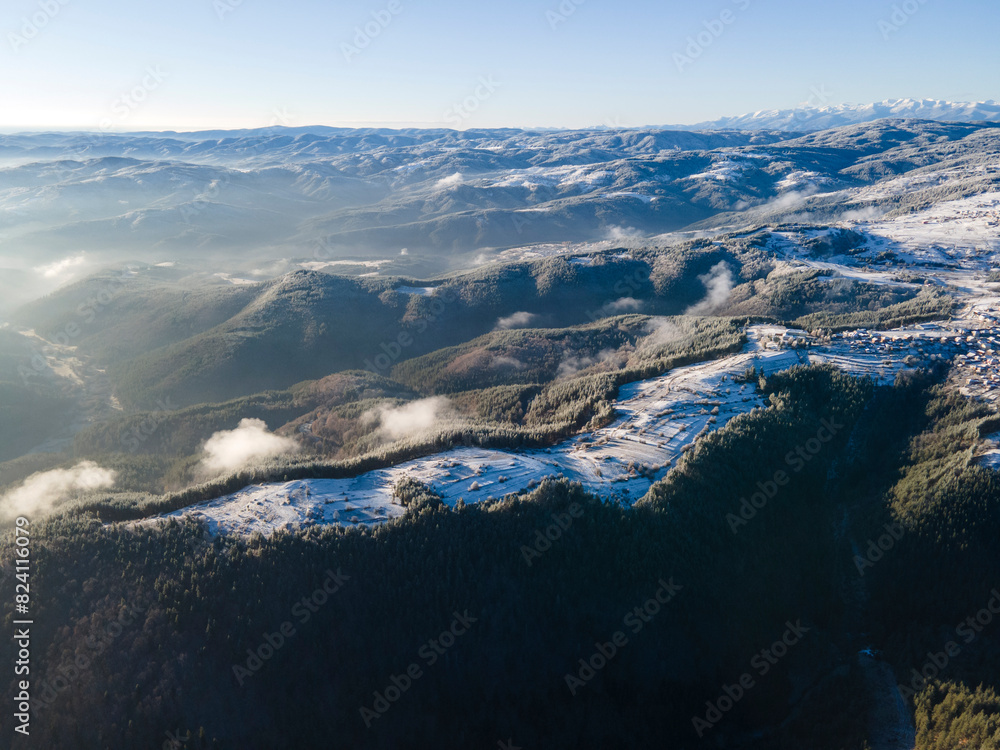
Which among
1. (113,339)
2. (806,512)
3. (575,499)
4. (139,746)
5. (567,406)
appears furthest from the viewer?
(113,339)

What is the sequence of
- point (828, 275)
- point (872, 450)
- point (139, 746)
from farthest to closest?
1. point (828, 275)
2. point (872, 450)
3. point (139, 746)

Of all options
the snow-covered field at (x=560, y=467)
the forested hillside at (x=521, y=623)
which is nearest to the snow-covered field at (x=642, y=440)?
the snow-covered field at (x=560, y=467)

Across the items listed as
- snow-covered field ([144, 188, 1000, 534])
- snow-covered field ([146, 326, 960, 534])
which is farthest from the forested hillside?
snow-covered field ([144, 188, 1000, 534])

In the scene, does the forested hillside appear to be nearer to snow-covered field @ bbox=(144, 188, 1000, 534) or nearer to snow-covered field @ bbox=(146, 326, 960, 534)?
snow-covered field @ bbox=(146, 326, 960, 534)

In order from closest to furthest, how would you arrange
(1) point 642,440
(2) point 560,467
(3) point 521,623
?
(3) point 521,623, (2) point 560,467, (1) point 642,440

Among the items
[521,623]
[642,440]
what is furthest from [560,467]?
[521,623]

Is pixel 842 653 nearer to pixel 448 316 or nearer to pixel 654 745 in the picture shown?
pixel 654 745

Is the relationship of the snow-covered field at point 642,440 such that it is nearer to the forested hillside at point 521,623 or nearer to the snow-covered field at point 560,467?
the snow-covered field at point 560,467

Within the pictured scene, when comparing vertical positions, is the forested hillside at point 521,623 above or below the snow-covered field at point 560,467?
below

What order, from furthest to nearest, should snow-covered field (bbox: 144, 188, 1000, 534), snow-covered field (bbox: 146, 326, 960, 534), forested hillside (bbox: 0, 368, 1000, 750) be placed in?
snow-covered field (bbox: 144, 188, 1000, 534)
snow-covered field (bbox: 146, 326, 960, 534)
forested hillside (bbox: 0, 368, 1000, 750)

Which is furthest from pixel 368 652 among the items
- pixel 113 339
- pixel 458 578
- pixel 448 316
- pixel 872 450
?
pixel 113 339

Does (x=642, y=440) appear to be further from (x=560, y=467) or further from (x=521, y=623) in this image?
(x=521, y=623)
